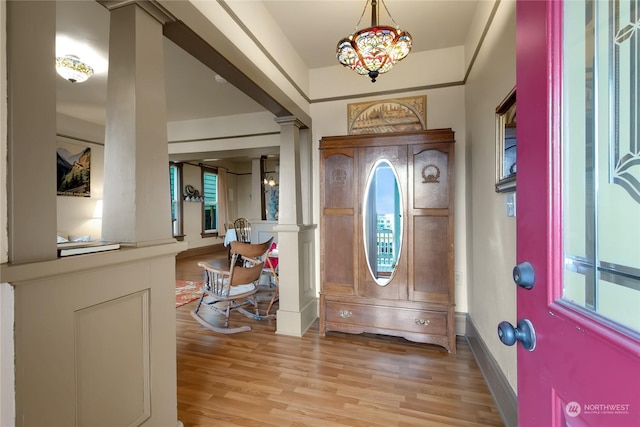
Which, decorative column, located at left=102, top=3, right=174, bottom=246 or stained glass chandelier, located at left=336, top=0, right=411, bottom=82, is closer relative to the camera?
decorative column, located at left=102, top=3, right=174, bottom=246

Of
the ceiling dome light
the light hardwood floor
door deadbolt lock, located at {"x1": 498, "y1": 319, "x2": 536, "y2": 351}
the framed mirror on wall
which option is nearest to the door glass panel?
door deadbolt lock, located at {"x1": 498, "y1": 319, "x2": 536, "y2": 351}

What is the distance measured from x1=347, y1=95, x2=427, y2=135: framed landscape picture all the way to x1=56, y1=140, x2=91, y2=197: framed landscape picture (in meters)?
4.75

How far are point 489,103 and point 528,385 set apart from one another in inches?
72.1

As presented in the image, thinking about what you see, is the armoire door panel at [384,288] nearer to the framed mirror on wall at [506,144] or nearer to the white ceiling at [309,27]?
the framed mirror on wall at [506,144]

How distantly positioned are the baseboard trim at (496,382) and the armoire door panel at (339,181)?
154 centimetres

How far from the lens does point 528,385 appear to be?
0.65m

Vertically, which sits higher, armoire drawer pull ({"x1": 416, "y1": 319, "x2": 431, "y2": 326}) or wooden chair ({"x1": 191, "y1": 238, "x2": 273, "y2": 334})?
wooden chair ({"x1": 191, "y1": 238, "x2": 273, "y2": 334})

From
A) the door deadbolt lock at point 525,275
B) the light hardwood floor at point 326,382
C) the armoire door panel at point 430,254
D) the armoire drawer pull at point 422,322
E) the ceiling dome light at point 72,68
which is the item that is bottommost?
the light hardwood floor at point 326,382

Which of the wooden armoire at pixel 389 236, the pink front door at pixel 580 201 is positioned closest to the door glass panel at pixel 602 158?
the pink front door at pixel 580 201

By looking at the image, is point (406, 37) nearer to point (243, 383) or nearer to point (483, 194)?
point (483, 194)

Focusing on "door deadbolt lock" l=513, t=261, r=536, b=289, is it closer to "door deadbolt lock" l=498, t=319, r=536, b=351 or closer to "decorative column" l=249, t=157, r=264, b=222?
"door deadbolt lock" l=498, t=319, r=536, b=351

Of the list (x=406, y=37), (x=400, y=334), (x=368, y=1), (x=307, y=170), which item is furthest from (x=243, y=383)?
(x=368, y=1)

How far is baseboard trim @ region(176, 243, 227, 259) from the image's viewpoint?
23.0 feet

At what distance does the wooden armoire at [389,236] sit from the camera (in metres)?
2.31
